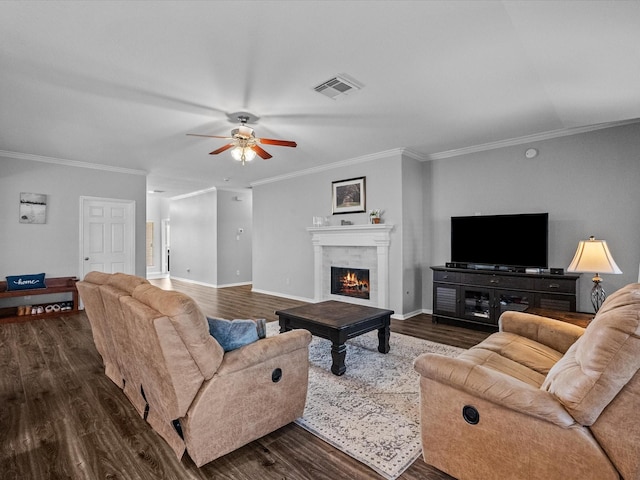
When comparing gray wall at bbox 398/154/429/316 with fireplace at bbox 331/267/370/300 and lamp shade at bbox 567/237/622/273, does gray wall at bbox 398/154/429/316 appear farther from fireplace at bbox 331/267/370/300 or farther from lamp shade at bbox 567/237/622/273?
lamp shade at bbox 567/237/622/273

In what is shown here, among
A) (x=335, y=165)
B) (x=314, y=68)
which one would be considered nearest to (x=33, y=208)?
(x=335, y=165)

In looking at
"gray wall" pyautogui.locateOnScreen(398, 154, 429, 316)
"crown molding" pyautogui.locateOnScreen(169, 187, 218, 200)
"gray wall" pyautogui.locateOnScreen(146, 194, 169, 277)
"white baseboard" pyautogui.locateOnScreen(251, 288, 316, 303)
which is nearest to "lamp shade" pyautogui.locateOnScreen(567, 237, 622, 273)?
"gray wall" pyautogui.locateOnScreen(398, 154, 429, 316)

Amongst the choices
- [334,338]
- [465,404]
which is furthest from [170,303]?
[334,338]

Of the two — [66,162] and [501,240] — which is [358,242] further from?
[66,162]

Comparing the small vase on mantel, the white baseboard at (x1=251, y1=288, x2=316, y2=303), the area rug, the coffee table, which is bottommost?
the area rug

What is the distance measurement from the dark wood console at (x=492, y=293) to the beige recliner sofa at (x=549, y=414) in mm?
2564

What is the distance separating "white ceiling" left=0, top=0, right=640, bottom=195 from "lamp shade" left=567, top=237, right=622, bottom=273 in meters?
1.39

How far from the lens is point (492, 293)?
447 cm

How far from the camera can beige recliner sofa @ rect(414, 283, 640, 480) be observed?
131 cm

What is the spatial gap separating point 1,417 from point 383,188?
504 cm

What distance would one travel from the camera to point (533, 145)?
462cm

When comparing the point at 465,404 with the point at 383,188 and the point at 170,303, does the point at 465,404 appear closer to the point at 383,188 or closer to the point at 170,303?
the point at 170,303

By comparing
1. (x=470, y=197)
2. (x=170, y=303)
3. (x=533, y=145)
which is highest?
(x=533, y=145)

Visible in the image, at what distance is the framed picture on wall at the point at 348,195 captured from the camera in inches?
231
